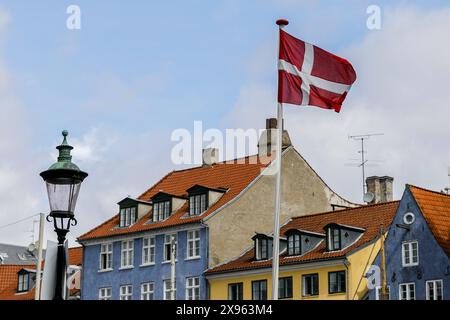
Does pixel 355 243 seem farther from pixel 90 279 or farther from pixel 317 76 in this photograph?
pixel 317 76

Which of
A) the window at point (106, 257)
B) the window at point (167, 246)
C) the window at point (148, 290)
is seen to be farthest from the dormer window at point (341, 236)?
the window at point (106, 257)

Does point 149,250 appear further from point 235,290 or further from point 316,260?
point 316,260

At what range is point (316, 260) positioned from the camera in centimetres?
5900

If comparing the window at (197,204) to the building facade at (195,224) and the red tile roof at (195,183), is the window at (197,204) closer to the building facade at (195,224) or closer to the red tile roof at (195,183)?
the building facade at (195,224)

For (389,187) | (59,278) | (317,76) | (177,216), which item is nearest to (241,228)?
(177,216)

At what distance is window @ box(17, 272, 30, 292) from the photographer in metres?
80.1

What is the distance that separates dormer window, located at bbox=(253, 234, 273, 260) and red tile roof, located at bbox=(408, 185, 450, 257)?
11.0m

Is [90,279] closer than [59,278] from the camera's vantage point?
No

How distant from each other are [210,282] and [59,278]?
165 ft

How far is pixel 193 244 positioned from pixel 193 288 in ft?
9.48

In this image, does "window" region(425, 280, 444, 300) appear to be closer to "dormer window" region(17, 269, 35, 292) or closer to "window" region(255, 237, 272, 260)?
"window" region(255, 237, 272, 260)

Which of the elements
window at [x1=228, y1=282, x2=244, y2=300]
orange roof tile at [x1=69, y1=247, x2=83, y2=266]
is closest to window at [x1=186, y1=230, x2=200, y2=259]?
window at [x1=228, y1=282, x2=244, y2=300]

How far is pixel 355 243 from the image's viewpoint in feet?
193
